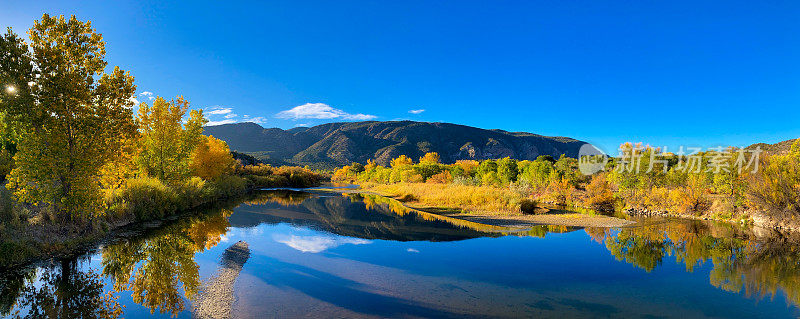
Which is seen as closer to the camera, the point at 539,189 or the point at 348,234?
the point at 348,234

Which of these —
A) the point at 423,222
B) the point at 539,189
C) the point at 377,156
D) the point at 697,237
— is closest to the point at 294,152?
the point at 377,156

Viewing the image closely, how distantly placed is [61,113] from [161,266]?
311 inches

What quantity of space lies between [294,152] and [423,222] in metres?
154

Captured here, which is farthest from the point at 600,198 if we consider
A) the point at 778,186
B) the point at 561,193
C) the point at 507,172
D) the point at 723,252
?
the point at 507,172

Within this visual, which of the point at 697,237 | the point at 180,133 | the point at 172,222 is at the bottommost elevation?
the point at 172,222

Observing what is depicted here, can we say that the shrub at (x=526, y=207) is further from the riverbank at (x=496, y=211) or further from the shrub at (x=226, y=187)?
the shrub at (x=226, y=187)

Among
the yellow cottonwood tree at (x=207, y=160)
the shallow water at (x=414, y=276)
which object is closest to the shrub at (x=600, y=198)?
the shallow water at (x=414, y=276)

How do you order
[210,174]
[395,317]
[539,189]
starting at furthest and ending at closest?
[539,189] < [210,174] < [395,317]

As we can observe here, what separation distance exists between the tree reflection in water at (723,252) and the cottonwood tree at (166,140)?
109ft

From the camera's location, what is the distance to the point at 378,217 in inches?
1112

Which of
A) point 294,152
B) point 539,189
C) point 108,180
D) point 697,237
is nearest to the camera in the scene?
point 108,180

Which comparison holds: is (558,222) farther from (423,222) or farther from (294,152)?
(294,152)

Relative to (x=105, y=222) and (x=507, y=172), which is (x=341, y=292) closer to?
(x=105, y=222)

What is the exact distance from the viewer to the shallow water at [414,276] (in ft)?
29.1
